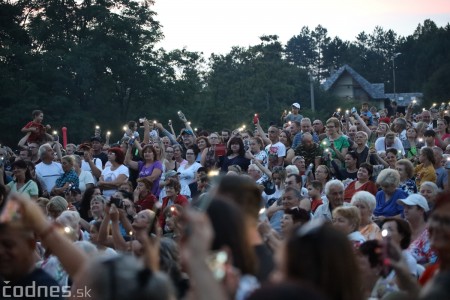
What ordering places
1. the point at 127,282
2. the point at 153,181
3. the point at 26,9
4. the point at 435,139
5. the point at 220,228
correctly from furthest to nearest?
the point at 26,9 < the point at 435,139 < the point at 153,181 < the point at 220,228 < the point at 127,282

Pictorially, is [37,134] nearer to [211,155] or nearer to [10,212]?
[211,155]

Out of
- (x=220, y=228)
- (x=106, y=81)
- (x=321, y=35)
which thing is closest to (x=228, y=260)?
(x=220, y=228)

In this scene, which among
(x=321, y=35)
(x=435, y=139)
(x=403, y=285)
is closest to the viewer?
(x=403, y=285)

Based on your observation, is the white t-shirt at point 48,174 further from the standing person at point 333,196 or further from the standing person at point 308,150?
the standing person at point 333,196

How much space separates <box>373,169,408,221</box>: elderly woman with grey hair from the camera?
34.1 feet

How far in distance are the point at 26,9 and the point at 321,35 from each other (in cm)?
13370

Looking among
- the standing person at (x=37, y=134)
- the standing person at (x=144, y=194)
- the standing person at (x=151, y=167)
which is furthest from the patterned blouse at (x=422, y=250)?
the standing person at (x=37, y=134)

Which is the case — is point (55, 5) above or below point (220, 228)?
above

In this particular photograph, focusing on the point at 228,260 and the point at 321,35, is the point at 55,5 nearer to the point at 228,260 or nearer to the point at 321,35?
the point at 228,260

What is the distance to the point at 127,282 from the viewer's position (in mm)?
3527

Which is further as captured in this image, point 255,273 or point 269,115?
point 269,115

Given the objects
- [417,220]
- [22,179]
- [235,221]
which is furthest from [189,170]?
[235,221]

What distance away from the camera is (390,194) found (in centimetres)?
1060

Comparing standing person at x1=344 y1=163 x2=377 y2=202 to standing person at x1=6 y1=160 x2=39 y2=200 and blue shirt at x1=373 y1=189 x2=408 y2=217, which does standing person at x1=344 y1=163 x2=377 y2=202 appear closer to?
blue shirt at x1=373 y1=189 x2=408 y2=217
